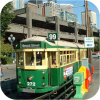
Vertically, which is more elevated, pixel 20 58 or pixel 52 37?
pixel 52 37

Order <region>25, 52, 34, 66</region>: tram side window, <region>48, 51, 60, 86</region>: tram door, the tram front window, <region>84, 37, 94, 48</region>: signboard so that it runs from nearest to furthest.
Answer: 1. the tram front window
2. <region>25, 52, 34, 66</region>: tram side window
3. <region>48, 51, 60, 86</region>: tram door
4. <region>84, 37, 94, 48</region>: signboard

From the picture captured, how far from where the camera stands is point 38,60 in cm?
853

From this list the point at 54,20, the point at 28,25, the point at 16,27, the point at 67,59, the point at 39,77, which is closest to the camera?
the point at 39,77

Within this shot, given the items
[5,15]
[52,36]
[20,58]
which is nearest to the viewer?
[20,58]

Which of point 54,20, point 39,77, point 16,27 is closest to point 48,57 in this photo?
point 39,77

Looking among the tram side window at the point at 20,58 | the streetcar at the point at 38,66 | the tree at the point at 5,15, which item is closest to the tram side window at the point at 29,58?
the streetcar at the point at 38,66

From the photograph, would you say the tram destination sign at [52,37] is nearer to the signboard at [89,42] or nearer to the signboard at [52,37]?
the signboard at [52,37]

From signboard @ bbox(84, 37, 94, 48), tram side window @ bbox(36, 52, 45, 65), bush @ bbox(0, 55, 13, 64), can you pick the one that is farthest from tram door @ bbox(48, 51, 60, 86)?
bush @ bbox(0, 55, 13, 64)

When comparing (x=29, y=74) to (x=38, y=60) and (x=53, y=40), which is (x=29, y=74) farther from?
(x=53, y=40)

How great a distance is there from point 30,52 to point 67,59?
2.78 meters

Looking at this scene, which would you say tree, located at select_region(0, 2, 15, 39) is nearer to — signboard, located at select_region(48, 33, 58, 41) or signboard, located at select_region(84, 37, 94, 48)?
signboard, located at select_region(84, 37, 94, 48)

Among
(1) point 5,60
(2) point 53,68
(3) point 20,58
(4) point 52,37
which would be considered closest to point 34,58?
(3) point 20,58

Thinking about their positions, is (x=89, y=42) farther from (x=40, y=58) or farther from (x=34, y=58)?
(x=34, y=58)

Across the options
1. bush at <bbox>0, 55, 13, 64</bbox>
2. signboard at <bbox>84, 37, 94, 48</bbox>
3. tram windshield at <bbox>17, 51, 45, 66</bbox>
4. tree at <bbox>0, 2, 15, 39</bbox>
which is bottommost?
bush at <bbox>0, 55, 13, 64</bbox>
